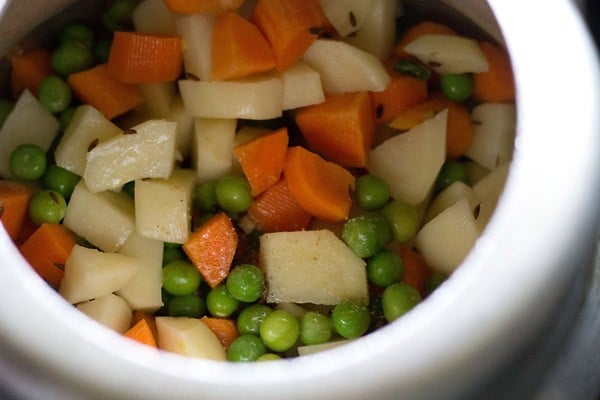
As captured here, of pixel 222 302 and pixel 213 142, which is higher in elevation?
pixel 213 142

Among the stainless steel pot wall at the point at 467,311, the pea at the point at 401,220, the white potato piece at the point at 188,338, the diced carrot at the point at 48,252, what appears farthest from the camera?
the pea at the point at 401,220

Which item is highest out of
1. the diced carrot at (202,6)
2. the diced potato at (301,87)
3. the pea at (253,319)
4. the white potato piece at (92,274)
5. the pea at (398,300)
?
the diced carrot at (202,6)

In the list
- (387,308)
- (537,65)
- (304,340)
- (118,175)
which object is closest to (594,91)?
(537,65)

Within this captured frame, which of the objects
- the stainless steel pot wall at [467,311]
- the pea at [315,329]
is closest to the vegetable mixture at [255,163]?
the pea at [315,329]

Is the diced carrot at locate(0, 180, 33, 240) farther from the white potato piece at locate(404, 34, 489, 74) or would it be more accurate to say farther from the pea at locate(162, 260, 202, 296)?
the white potato piece at locate(404, 34, 489, 74)

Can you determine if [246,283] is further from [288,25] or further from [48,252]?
[288,25]

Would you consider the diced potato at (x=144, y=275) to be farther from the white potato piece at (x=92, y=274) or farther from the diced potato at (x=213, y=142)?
the diced potato at (x=213, y=142)

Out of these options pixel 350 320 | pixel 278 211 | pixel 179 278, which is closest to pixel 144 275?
pixel 179 278

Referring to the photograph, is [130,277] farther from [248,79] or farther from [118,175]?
[248,79]
